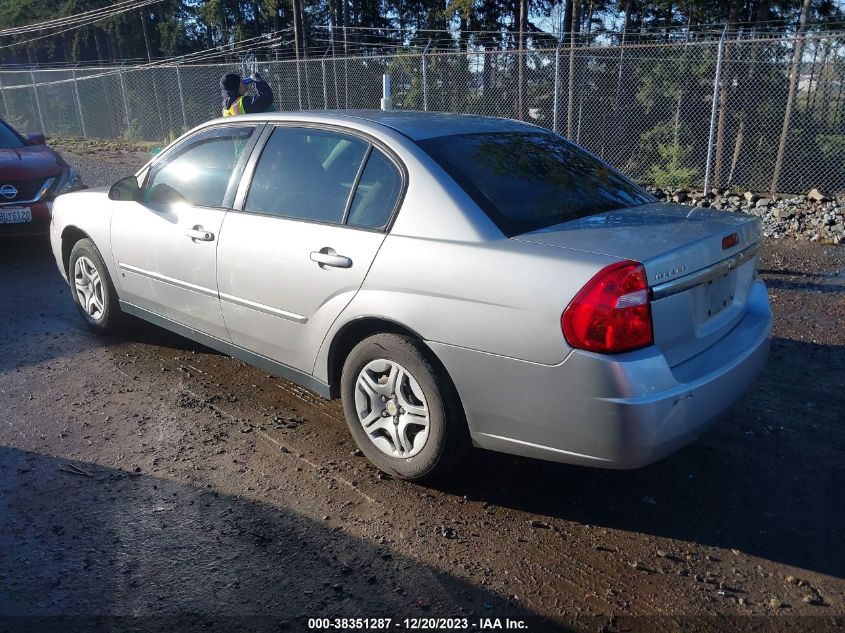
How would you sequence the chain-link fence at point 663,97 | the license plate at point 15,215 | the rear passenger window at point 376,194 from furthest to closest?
the chain-link fence at point 663,97, the license plate at point 15,215, the rear passenger window at point 376,194

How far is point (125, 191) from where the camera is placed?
193 inches

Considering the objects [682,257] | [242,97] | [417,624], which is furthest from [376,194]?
[242,97]

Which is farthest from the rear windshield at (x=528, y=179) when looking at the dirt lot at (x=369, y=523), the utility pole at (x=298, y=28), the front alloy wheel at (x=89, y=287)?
the utility pole at (x=298, y=28)

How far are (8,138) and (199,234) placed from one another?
6314 millimetres

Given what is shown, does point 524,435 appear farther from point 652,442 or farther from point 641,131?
point 641,131

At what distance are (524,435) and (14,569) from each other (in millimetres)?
2111

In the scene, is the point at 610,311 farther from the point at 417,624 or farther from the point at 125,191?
the point at 125,191

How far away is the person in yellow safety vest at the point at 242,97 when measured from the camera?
25.2 feet

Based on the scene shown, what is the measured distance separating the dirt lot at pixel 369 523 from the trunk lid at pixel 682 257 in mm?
514

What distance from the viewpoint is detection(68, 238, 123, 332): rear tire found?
540 centimetres

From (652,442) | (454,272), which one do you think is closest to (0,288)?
(454,272)

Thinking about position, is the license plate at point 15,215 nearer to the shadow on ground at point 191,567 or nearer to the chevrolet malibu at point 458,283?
the chevrolet malibu at point 458,283

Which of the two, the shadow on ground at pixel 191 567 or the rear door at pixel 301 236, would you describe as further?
the rear door at pixel 301 236

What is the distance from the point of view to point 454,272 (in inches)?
122
